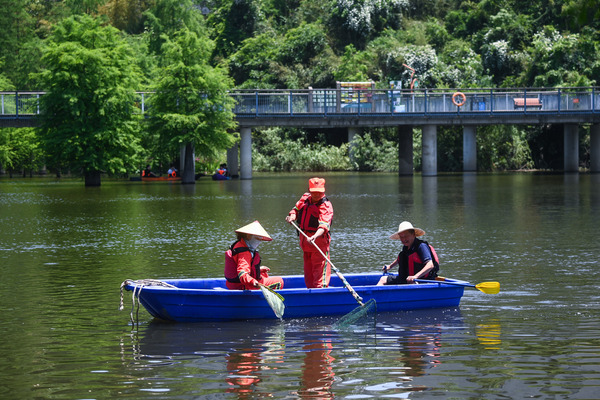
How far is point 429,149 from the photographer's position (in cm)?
6338

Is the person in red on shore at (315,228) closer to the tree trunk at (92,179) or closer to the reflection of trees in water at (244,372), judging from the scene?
the reflection of trees in water at (244,372)

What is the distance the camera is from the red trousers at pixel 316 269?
46.1 feet

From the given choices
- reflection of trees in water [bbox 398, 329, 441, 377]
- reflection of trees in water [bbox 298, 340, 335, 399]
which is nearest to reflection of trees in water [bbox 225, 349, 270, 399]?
reflection of trees in water [bbox 298, 340, 335, 399]

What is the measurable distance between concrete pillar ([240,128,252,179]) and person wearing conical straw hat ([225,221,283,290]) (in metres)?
50.0

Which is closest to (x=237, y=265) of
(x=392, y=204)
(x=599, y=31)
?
(x=392, y=204)

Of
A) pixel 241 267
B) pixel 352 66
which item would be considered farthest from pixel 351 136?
pixel 241 267

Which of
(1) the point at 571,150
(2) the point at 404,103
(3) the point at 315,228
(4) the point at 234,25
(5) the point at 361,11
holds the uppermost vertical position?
(4) the point at 234,25

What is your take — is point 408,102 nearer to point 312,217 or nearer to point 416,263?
point 416,263

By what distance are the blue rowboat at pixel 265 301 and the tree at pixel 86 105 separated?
4524cm

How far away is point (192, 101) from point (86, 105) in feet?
21.5

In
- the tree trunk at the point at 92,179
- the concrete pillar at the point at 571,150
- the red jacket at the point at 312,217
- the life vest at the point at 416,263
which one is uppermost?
the concrete pillar at the point at 571,150

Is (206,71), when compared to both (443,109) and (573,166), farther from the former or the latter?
(573,166)

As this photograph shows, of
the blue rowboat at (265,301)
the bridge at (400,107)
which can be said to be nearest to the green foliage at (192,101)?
the bridge at (400,107)

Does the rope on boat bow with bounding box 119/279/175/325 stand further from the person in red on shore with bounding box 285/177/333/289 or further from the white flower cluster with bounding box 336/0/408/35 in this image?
the white flower cluster with bounding box 336/0/408/35
